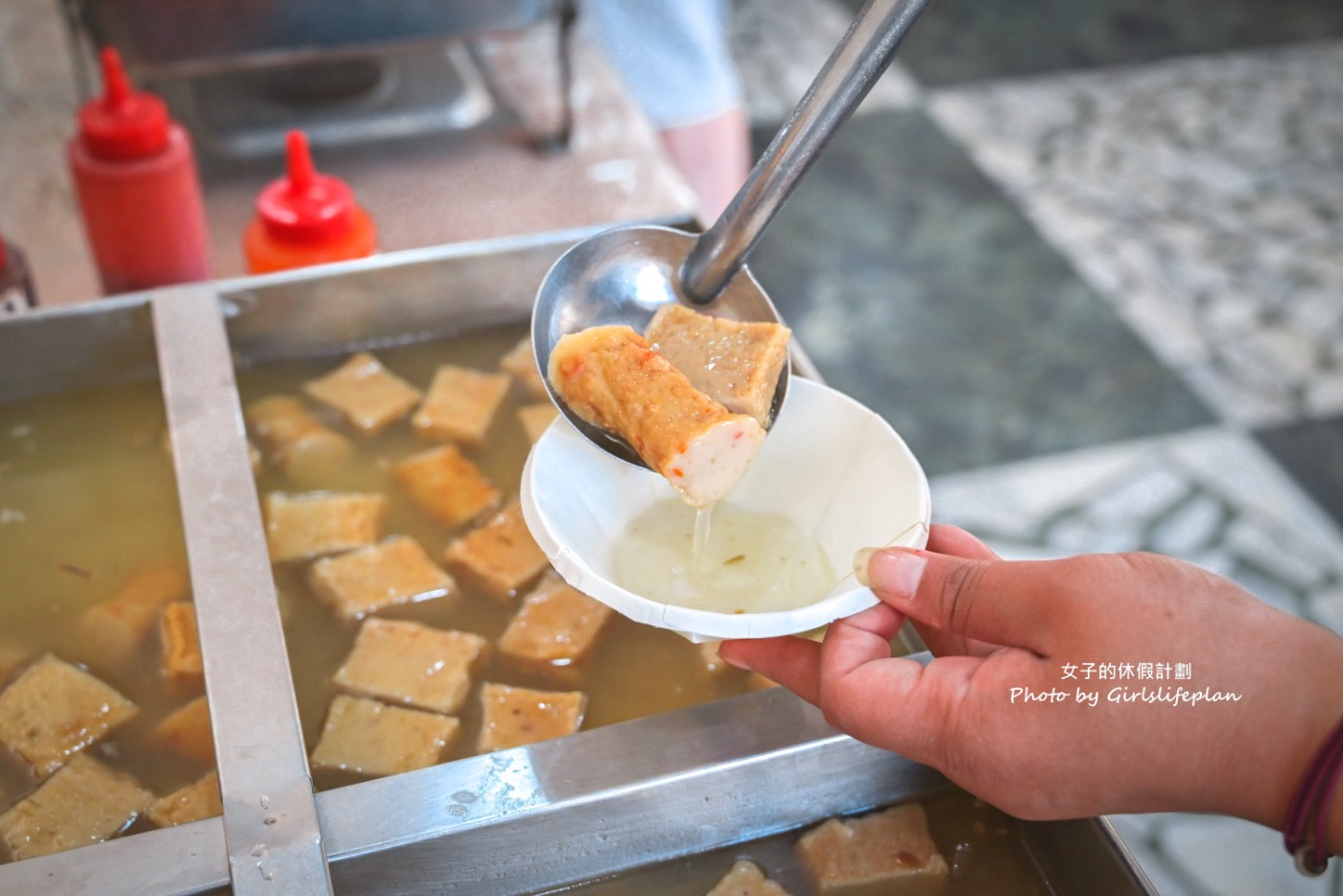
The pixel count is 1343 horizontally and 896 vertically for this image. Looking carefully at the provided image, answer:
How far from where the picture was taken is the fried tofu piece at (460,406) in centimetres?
131

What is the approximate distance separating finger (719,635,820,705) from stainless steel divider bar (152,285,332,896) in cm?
34

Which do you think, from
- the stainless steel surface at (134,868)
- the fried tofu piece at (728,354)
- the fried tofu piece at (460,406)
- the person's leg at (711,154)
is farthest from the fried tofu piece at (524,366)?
the person's leg at (711,154)

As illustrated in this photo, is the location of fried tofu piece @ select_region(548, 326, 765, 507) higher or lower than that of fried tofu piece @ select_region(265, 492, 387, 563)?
higher

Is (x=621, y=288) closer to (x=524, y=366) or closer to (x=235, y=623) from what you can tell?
(x=524, y=366)

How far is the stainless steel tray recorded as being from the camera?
0.83 meters

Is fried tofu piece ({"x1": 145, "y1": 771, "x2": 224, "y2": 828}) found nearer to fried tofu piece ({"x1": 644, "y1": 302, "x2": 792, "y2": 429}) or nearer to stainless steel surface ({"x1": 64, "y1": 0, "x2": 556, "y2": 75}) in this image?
fried tofu piece ({"x1": 644, "y1": 302, "x2": 792, "y2": 429})

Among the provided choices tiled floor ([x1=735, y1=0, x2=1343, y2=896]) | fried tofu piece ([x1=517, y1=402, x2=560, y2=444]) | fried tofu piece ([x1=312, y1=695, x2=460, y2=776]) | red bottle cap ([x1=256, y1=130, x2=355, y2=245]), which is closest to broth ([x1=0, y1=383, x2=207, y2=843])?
fried tofu piece ([x1=312, y1=695, x2=460, y2=776])

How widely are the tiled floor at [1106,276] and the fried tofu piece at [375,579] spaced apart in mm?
1207

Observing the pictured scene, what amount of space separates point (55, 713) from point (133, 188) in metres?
0.59

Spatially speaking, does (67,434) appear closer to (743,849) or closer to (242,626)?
(242,626)

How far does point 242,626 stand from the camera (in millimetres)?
945

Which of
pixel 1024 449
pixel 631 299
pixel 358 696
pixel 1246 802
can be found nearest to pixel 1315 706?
pixel 1246 802

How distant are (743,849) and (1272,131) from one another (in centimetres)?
334

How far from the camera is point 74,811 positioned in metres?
0.96
